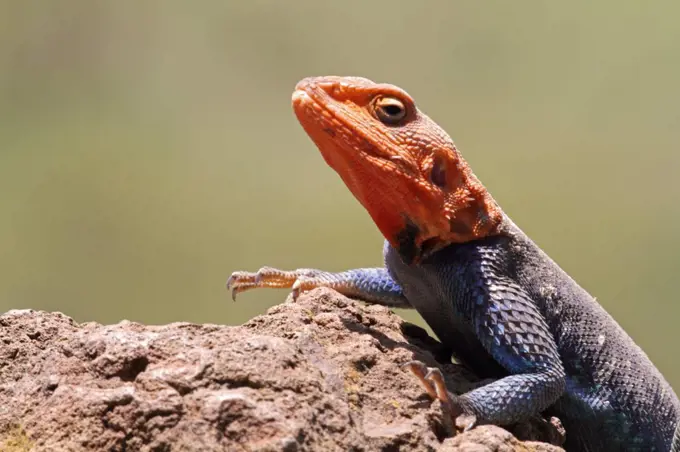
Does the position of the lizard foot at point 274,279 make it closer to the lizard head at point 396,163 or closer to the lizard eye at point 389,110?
the lizard head at point 396,163

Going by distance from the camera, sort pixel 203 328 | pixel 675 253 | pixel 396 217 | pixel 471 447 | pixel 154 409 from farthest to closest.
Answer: pixel 675 253 → pixel 396 217 → pixel 203 328 → pixel 471 447 → pixel 154 409

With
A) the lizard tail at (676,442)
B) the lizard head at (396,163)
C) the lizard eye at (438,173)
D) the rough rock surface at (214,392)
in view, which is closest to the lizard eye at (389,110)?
the lizard head at (396,163)

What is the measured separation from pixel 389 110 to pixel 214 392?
110 cm

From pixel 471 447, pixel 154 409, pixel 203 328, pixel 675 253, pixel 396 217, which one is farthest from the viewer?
pixel 675 253

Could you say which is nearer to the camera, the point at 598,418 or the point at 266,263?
the point at 598,418

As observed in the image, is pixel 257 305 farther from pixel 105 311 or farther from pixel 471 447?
pixel 471 447

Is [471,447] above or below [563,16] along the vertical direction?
below

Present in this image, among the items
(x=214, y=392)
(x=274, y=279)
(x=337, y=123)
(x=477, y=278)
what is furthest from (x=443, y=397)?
(x=274, y=279)

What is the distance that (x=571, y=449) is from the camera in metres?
2.58

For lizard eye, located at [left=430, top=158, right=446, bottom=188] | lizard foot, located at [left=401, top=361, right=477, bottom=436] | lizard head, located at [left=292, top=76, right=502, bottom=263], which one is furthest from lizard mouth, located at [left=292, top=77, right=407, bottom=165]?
lizard foot, located at [left=401, top=361, right=477, bottom=436]

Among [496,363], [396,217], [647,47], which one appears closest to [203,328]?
[396,217]

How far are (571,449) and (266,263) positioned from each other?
244 centimetres

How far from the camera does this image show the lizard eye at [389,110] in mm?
2471

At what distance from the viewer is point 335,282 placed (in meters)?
2.87
